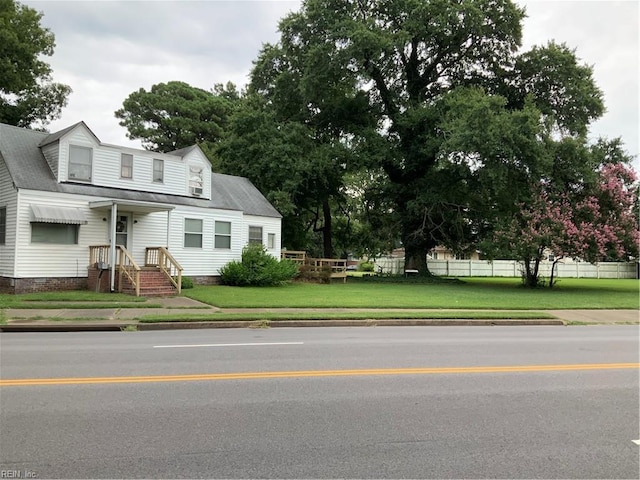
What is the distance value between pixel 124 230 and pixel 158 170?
11.1 ft

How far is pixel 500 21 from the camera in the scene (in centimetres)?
3008

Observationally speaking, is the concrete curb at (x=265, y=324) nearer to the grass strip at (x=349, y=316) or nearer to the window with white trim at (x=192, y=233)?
the grass strip at (x=349, y=316)

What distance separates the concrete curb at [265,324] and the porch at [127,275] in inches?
231

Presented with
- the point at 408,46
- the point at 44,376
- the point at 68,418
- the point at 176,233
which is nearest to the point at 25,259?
the point at 176,233

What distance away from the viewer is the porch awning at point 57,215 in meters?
17.7

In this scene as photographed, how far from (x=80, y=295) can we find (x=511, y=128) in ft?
68.2

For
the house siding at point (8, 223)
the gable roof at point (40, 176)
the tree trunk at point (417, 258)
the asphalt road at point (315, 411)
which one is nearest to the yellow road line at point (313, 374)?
the asphalt road at point (315, 411)

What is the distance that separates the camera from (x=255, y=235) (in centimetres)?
2623

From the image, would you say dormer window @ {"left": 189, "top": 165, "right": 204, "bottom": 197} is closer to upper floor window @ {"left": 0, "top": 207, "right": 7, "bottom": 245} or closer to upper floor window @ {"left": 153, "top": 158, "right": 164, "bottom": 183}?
upper floor window @ {"left": 153, "top": 158, "right": 164, "bottom": 183}

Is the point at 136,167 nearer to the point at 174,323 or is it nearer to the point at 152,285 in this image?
the point at 152,285

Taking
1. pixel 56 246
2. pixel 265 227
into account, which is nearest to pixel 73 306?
pixel 56 246

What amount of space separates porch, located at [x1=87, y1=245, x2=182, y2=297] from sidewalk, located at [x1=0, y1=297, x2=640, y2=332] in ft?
5.41

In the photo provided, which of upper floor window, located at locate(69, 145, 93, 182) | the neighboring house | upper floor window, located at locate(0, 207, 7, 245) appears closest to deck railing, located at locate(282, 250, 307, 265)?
the neighboring house

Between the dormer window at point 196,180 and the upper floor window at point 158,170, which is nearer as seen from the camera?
the upper floor window at point 158,170
